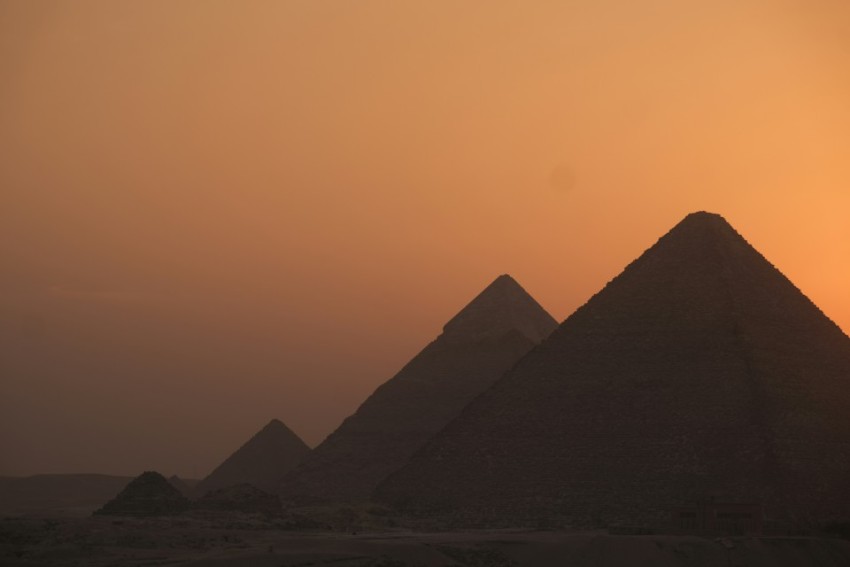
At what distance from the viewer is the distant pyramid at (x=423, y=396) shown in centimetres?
6556

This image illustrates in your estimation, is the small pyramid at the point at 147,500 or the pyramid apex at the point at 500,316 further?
the pyramid apex at the point at 500,316

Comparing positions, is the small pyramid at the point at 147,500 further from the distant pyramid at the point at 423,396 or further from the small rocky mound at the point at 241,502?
the distant pyramid at the point at 423,396

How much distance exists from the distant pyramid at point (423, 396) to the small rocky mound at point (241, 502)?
1017 centimetres

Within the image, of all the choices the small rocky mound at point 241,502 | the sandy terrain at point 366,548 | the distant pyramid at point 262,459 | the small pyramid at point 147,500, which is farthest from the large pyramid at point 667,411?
the distant pyramid at point 262,459

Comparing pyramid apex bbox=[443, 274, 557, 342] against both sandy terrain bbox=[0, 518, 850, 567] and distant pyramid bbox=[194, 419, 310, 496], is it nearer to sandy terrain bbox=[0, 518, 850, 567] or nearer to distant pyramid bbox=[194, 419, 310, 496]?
distant pyramid bbox=[194, 419, 310, 496]

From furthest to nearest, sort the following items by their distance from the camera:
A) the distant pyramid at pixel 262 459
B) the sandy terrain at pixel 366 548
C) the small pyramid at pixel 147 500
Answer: the distant pyramid at pixel 262 459
the small pyramid at pixel 147 500
the sandy terrain at pixel 366 548

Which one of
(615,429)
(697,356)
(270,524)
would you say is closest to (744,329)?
(697,356)

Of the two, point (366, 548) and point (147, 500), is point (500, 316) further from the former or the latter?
point (366, 548)

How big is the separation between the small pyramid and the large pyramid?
8002mm

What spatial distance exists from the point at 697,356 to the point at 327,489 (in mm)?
22053

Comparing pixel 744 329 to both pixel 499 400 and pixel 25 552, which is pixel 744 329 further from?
pixel 25 552

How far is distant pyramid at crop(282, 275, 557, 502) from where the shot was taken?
65562mm

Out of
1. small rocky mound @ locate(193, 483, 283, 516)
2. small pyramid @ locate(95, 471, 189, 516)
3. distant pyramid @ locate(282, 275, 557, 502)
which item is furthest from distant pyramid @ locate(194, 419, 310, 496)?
small pyramid @ locate(95, 471, 189, 516)

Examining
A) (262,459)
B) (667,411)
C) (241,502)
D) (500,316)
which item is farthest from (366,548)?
(262,459)
